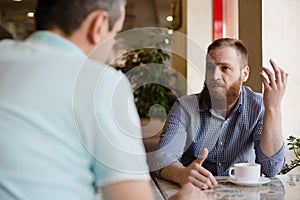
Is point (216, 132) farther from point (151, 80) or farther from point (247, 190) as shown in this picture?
point (151, 80)

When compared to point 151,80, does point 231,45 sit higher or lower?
higher

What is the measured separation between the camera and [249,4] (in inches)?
115

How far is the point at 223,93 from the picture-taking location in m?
1.92

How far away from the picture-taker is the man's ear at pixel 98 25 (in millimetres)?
660

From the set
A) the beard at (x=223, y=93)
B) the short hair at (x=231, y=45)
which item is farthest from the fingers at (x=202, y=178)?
the short hair at (x=231, y=45)

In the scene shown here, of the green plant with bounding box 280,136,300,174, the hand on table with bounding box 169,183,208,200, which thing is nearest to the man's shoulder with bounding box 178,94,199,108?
the hand on table with bounding box 169,183,208,200

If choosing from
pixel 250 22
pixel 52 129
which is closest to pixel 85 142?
pixel 52 129

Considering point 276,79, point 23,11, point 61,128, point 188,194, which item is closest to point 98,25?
point 61,128

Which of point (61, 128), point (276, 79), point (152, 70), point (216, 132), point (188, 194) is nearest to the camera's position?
point (61, 128)

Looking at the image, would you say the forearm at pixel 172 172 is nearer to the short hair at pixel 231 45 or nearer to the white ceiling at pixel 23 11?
the short hair at pixel 231 45

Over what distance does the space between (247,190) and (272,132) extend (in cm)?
42

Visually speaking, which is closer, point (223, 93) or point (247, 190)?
point (247, 190)

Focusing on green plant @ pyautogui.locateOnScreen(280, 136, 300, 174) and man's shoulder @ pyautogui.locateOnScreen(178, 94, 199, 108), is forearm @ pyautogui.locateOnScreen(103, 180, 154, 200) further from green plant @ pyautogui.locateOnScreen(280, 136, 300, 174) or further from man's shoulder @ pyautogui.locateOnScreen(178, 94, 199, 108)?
green plant @ pyautogui.locateOnScreen(280, 136, 300, 174)

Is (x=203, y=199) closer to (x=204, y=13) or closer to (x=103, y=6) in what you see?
(x=103, y=6)
